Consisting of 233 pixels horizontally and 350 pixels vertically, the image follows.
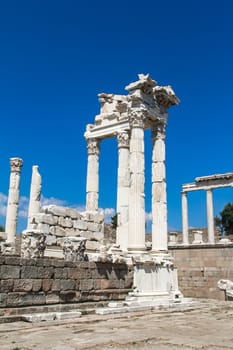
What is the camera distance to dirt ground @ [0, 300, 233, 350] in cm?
575

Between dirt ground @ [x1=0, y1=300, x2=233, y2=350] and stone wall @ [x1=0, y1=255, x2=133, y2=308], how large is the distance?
1.09 metres

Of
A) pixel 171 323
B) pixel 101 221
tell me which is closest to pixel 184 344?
pixel 171 323

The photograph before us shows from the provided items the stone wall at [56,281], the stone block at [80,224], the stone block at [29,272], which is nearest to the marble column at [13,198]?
the stone block at [80,224]

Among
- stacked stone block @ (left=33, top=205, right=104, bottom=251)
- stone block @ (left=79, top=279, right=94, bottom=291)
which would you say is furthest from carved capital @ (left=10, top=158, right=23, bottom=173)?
stone block @ (left=79, top=279, right=94, bottom=291)

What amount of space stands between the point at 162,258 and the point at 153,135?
220 inches

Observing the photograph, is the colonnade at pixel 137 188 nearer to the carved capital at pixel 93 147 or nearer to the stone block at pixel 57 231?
the carved capital at pixel 93 147

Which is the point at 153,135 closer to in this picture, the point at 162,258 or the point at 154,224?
the point at 154,224

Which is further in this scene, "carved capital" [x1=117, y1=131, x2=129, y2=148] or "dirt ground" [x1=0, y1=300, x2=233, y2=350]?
"carved capital" [x1=117, y1=131, x2=129, y2=148]

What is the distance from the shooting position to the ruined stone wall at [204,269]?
21.5 m

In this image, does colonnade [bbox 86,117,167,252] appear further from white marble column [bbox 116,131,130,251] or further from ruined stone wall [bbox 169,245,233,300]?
ruined stone wall [bbox 169,245,233,300]

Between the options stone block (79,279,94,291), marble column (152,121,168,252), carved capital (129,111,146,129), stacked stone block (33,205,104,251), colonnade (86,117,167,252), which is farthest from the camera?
marble column (152,121,168,252)

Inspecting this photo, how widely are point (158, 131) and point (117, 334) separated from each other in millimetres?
11504

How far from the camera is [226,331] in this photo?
298 inches

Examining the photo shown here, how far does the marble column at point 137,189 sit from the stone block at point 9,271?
20.4ft
